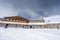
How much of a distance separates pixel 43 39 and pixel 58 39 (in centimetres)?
53

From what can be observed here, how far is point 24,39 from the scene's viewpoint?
382 centimetres

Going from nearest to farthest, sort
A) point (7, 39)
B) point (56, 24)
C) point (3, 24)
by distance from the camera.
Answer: point (7, 39) < point (3, 24) < point (56, 24)

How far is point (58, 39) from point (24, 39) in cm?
119

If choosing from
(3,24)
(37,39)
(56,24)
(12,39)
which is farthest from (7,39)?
(56,24)

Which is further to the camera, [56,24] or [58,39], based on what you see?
[56,24]

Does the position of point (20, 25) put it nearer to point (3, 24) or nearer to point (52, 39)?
point (3, 24)

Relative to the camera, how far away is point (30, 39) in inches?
150

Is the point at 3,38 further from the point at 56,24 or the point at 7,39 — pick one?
the point at 56,24

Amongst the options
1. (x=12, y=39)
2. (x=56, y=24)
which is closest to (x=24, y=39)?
(x=12, y=39)

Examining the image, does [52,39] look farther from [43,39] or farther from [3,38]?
[3,38]

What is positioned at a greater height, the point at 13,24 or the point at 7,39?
the point at 13,24

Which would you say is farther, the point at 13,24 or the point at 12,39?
the point at 13,24

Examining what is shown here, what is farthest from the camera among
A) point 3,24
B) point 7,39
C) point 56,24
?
point 56,24

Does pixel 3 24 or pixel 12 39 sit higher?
pixel 3 24
